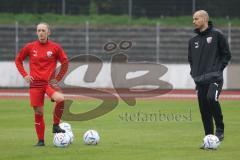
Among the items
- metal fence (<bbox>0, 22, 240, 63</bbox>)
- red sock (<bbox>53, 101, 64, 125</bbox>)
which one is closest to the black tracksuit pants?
red sock (<bbox>53, 101, 64, 125</bbox>)

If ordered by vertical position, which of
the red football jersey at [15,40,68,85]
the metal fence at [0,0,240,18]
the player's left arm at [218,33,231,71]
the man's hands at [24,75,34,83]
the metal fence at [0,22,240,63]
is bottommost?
the metal fence at [0,22,240,63]

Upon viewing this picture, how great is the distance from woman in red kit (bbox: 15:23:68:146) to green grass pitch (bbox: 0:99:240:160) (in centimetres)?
57

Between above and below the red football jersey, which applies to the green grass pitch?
below

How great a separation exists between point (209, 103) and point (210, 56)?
889 millimetres

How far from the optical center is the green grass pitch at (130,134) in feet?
43.3

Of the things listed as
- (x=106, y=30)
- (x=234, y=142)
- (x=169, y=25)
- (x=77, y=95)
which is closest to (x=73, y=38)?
(x=106, y=30)

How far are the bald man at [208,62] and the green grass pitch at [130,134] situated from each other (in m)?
0.83

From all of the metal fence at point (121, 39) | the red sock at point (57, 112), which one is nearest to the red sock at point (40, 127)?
the red sock at point (57, 112)

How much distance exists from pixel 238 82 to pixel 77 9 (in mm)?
11873

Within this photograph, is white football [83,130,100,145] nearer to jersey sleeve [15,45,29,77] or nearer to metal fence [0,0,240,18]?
jersey sleeve [15,45,29,77]

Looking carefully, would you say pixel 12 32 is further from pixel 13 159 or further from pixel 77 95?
pixel 13 159

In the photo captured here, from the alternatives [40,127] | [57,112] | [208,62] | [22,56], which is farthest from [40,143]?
[208,62]

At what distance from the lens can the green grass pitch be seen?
43.3 feet

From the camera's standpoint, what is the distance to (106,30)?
1630 inches
